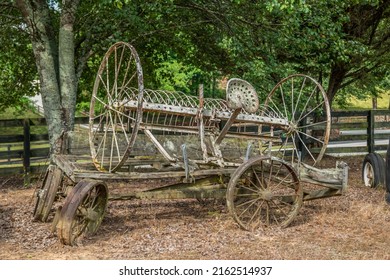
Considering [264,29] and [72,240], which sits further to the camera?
[264,29]

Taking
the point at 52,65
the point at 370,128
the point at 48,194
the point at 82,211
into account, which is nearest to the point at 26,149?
the point at 52,65

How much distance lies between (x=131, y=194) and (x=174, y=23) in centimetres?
513

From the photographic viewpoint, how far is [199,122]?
7.48 meters

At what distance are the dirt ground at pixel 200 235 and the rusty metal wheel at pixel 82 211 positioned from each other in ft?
0.47

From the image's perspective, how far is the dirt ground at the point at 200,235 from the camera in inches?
245

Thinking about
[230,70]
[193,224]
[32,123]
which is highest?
[230,70]

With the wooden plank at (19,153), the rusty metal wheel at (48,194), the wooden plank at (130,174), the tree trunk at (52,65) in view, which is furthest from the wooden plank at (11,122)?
the wooden plank at (130,174)

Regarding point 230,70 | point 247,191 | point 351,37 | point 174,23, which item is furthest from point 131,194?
point 351,37

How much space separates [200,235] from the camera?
702 centimetres

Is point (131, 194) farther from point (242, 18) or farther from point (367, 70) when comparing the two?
point (367, 70)

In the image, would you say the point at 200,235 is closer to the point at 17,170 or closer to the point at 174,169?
the point at 174,169

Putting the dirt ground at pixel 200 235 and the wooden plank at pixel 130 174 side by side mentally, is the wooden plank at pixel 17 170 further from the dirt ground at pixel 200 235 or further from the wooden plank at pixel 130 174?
the wooden plank at pixel 130 174

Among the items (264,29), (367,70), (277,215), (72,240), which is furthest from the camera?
(367,70)

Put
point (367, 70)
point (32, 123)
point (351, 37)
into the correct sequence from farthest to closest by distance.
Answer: point (367, 70) → point (351, 37) → point (32, 123)
